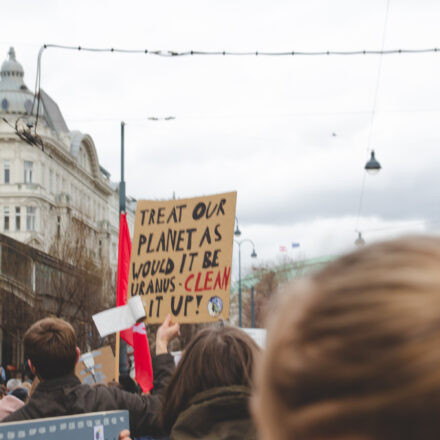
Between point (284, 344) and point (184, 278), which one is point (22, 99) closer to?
point (184, 278)

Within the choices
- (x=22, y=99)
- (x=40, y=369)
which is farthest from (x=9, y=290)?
(x=22, y=99)

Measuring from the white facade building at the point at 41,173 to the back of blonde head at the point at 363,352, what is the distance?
2068 inches

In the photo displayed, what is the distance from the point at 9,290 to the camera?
3222cm

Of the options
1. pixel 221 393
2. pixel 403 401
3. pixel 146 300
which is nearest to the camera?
pixel 403 401

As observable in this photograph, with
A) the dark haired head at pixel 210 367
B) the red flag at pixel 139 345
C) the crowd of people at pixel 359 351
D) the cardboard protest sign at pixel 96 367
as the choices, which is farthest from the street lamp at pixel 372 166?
the crowd of people at pixel 359 351

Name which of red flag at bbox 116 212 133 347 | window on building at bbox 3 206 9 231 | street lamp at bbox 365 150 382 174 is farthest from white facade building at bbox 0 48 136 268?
red flag at bbox 116 212 133 347

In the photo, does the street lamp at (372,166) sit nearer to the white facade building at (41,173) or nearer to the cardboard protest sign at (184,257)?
the cardboard protest sign at (184,257)

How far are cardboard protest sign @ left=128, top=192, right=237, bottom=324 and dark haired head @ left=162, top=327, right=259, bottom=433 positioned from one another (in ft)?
10.3

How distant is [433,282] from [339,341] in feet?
0.34

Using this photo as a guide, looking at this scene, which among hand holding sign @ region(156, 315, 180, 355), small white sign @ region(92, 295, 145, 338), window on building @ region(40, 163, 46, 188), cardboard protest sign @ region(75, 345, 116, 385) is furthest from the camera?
window on building @ region(40, 163, 46, 188)

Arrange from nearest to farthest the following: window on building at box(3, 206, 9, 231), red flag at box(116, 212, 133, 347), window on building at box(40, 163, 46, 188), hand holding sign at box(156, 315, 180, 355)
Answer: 1. hand holding sign at box(156, 315, 180, 355)
2. red flag at box(116, 212, 133, 347)
3. window on building at box(3, 206, 9, 231)
4. window on building at box(40, 163, 46, 188)

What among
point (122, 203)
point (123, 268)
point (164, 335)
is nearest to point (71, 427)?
point (164, 335)

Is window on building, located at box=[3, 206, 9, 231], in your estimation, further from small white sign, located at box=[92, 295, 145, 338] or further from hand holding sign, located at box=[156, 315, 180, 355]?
hand holding sign, located at box=[156, 315, 180, 355]

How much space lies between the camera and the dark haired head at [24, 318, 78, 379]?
150 inches
